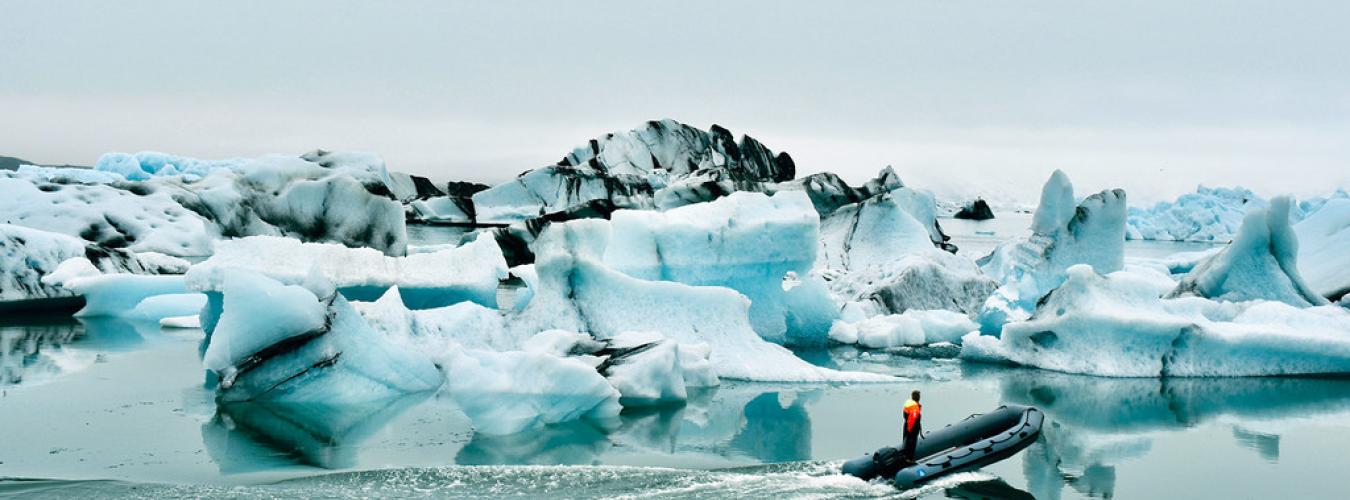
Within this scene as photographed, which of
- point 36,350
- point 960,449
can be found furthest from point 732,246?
point 36,350

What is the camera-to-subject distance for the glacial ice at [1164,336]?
13.6 m

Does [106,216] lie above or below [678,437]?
below

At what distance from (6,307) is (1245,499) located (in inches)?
742

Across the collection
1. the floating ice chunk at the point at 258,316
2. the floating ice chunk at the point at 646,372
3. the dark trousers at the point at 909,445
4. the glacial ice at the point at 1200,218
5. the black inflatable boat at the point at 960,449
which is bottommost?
the glacial ice at the point at 1200,218

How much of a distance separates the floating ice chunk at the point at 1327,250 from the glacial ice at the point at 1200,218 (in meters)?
30.1

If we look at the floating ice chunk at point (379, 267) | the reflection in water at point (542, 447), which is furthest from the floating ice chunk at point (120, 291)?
the reflection in water at point (542, 447)

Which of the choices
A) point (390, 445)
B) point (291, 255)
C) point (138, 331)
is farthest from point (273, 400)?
point (138, 331)

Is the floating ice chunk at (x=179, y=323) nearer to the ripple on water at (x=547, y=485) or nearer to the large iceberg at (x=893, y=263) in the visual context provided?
the large iceberg at (x=893, y=263)

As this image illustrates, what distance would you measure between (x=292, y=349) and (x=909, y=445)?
19.1 feet

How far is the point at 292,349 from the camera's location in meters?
10.8

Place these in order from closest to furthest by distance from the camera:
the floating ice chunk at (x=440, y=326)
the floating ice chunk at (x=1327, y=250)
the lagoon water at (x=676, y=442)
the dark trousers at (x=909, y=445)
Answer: the lagoon water at (x=676, y=442)
the dark trousers at (x=909, y=445)
the floating ice chunk at (x=440, y=326)
the floating ice chunk at (x=1327, y=250)

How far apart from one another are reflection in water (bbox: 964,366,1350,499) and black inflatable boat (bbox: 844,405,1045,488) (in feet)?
1.09

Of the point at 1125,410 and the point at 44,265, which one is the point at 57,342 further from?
the point at 1125,410

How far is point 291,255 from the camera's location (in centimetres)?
1517
